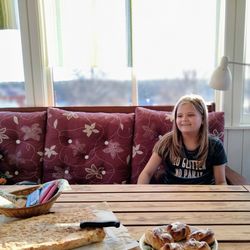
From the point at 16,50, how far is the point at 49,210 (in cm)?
170

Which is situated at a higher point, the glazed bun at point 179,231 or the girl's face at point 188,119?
the girl's face at point 188,119

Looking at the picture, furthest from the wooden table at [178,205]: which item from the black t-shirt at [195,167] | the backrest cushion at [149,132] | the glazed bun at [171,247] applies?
the backrest cushion at [149,132]

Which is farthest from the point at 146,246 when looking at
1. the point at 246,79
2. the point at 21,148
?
the point at 246,79

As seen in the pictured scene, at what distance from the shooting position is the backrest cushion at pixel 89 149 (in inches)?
81.0

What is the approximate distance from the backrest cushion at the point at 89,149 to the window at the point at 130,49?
40 centimetres

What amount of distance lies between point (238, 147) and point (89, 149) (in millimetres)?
1175

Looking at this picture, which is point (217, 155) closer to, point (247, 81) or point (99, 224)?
point (247, 81)

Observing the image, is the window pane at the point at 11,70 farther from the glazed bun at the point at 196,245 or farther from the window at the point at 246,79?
the glazed bun at the point at 196,245

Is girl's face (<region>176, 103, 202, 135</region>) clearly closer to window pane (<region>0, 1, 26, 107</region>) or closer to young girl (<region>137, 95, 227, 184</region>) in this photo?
young girl (<region>137, 95, 227, 184</region>)

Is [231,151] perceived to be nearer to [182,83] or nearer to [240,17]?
[182,83]

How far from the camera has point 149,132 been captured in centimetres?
206

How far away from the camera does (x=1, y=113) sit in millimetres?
2199

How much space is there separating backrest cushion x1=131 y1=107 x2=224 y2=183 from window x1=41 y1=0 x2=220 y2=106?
0.39m

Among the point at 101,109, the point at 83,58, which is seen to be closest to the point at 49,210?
the point at 101,109
